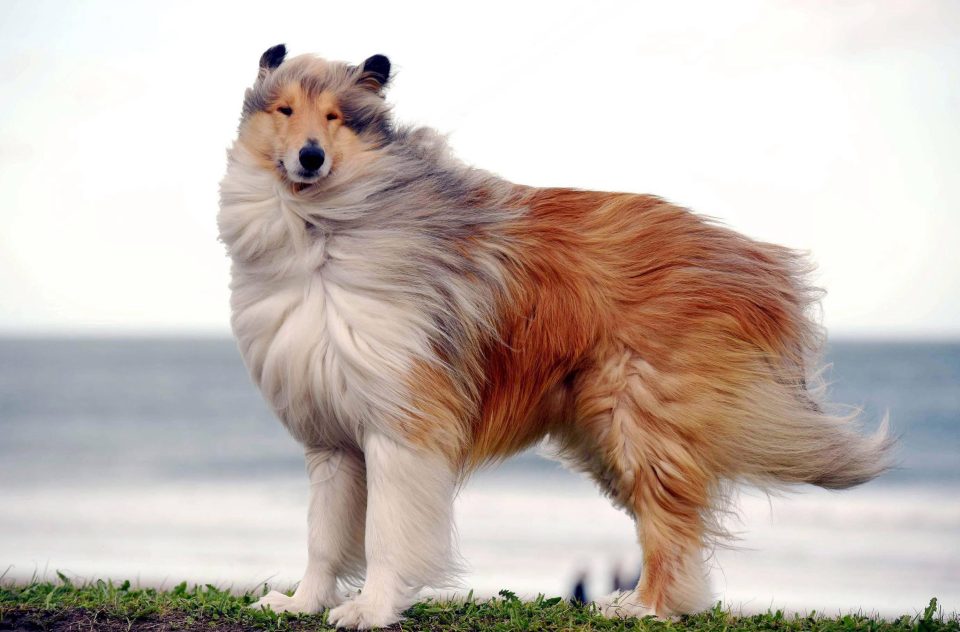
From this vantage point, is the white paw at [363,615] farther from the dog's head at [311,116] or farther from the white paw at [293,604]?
the dog's head at [311,116]

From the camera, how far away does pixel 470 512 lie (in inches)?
502

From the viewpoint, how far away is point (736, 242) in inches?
211

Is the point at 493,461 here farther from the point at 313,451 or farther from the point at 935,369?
the point at 935,369

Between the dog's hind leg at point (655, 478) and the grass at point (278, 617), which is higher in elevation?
the dog's hind leg at point (655, 478)

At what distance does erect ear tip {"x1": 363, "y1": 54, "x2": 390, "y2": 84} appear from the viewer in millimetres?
4980

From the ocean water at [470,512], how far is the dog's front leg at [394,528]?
0.69 meters

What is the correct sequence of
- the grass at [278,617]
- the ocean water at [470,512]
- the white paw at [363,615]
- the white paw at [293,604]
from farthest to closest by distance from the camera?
the ocean water at [470,512] < the white paw at [293,604] < the grass at [278,617] < the white paw at [363,615]

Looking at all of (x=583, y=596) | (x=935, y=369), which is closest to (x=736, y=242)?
(x=583, y=596)

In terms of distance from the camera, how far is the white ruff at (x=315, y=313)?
4.64 metres

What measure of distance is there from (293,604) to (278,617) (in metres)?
0.17

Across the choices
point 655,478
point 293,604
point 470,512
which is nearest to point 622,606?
point 655,478

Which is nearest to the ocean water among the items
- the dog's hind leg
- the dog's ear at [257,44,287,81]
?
the dog's hind leg

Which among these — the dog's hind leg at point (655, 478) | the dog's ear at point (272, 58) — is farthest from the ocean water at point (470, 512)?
the dog's ear at point (272, 58)

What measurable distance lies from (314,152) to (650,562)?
2.39 meters
